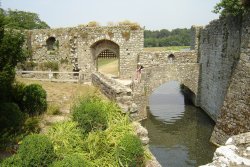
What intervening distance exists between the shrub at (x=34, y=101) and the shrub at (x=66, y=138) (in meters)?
2.63

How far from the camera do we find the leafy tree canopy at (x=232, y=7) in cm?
1372

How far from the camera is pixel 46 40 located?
893 inches

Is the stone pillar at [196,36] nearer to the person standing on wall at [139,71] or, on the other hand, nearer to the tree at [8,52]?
the person standing on wall at [139,71]

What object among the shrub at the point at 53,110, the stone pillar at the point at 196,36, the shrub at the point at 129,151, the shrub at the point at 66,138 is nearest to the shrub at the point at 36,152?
the shrub at the point at 66,138

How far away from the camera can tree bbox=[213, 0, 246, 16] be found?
14188 mm

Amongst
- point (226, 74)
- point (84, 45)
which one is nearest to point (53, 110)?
point (226, 74)

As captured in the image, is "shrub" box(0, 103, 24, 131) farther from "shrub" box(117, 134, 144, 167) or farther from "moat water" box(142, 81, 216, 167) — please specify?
"moat water" box(142, 81, 216, 167)

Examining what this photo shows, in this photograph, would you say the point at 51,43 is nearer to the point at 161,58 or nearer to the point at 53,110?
→ the point at 161,58

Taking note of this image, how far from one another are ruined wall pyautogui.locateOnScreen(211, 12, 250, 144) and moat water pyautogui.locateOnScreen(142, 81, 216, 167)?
1.49 metres

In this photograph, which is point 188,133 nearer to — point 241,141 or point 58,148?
point 58,148

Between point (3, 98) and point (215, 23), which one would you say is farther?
point (215, 23)

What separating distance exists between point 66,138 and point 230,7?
14270 millimetres

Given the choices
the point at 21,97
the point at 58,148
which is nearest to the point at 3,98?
the point at 21,97

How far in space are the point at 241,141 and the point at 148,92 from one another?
16.7m
